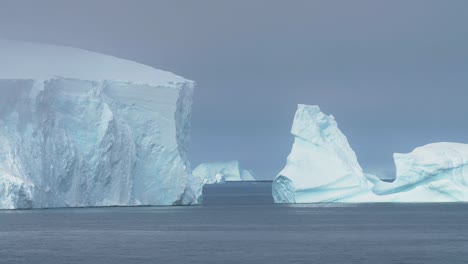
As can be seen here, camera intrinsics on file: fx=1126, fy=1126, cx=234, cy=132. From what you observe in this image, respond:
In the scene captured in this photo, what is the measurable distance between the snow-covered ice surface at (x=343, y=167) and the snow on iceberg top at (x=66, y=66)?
7.35 meters

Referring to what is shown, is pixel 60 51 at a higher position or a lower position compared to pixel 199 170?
higher

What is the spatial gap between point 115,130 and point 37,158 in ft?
14.7

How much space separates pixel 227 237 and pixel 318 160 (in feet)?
58.7

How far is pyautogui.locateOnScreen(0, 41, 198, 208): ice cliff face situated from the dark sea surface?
4.24ft

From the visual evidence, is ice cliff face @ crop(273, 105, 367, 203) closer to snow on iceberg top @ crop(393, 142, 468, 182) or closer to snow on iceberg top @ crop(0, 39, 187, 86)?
snow on iceberg top @ crop(393, 142, 468, 182)

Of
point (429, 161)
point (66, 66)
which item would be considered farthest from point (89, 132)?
point (429, 161)

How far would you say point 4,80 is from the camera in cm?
5194

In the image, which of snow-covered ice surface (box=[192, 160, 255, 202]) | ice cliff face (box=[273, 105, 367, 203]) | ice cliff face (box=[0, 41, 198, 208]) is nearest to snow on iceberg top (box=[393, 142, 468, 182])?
ice cliff face (box=[273, 105, 367, 203])

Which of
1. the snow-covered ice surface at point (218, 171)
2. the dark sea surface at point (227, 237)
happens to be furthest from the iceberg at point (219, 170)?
the dark sea surface at point (227, 237)

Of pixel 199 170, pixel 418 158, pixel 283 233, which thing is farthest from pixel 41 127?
pixel 199 170

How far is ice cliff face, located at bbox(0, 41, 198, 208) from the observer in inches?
2046

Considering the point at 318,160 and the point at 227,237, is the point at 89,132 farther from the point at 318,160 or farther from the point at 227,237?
the point at 227,237

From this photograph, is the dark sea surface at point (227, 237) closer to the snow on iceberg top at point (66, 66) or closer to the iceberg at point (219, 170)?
the snow on iceberg top at point (66, 66)

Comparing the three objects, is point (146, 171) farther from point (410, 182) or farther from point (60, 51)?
point (410, 182)
